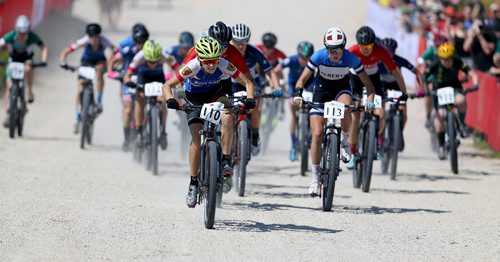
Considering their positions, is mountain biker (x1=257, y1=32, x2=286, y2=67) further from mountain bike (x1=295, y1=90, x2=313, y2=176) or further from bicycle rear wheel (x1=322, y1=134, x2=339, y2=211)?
bicycle rear wheel (x1=322, y1=134, x2=339, y2=211)

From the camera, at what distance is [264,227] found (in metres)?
12.1

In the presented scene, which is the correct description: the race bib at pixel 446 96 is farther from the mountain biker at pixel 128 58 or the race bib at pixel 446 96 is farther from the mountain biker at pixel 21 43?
the mountain biker at pixel 21 43

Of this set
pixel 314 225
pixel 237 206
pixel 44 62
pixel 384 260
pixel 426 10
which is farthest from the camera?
pixel 426 10

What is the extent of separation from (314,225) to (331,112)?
1.40m

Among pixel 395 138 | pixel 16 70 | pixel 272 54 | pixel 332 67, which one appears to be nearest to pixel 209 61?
pixel 332 67

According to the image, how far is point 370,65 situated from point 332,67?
2.17m

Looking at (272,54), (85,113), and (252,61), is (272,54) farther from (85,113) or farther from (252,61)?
(85,113)

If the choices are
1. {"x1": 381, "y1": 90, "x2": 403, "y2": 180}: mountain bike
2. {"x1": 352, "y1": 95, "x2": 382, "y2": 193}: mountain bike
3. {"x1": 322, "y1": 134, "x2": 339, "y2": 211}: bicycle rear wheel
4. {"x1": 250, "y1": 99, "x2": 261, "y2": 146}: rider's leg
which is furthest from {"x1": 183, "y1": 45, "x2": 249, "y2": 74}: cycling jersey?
{"x1": 381, "y1": 90, "x2": 403, "y2": 180}: mountain bike

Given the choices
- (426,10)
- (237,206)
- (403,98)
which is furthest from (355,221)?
(426,10)

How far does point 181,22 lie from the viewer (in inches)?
1864

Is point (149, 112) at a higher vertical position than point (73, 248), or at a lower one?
higher

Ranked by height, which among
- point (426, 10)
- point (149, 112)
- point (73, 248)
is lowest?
point (73, 248)

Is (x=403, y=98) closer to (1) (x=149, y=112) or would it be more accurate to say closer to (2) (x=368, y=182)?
(2) (x=368, y=182)

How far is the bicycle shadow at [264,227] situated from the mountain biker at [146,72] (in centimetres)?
474
